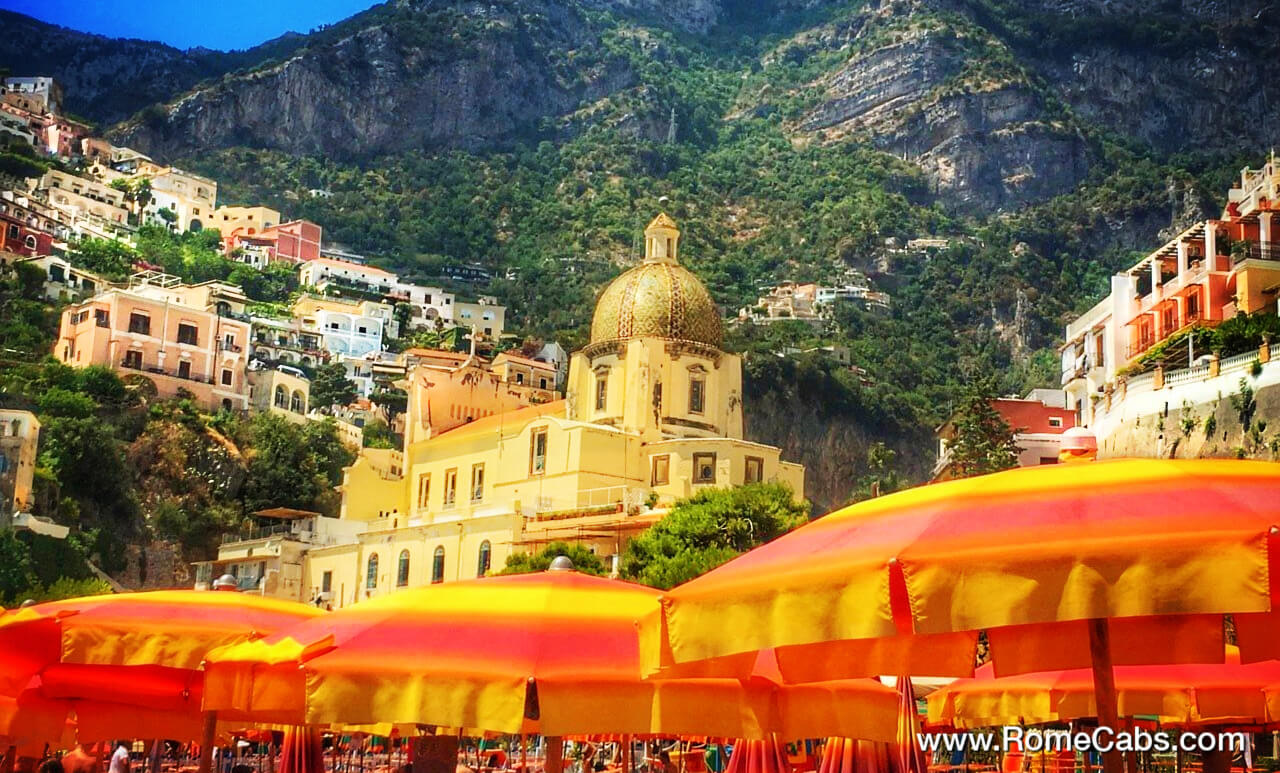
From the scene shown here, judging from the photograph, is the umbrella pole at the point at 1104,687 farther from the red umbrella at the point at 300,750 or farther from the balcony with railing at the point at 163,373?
the balcony with railing at the point at 163,373

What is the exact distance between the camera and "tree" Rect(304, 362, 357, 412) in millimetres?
97125

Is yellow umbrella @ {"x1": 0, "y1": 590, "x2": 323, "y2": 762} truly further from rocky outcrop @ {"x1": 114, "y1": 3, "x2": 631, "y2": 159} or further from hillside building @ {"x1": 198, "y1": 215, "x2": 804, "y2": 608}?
rocky outcrop @ {"x1": 114, "y1": 3, "x2": 631, "y2": 159}

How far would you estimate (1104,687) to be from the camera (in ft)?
25.7

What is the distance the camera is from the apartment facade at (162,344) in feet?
265

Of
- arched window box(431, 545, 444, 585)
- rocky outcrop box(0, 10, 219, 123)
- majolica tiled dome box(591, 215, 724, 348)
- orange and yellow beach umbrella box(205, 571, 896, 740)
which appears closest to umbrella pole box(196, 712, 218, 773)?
orange and yellow beach umbrella box(205, 571, 896, 740)

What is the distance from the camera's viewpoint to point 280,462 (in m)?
75.4

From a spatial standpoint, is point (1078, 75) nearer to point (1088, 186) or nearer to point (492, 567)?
point (1088, 186)

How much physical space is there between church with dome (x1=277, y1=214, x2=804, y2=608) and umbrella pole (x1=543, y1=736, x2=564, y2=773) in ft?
114

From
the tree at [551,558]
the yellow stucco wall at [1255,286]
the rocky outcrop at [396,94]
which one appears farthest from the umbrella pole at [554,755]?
the rocky outcrop at [396,94]

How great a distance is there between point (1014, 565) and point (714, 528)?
33.6 m

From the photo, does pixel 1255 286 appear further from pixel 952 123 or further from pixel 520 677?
pixel 952 123

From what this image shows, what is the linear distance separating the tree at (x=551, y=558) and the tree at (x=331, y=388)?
55455mm

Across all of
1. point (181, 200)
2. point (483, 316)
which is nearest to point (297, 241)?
point (181, 200)

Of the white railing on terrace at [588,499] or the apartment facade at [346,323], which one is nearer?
the white railing on terrace at [588,499]
